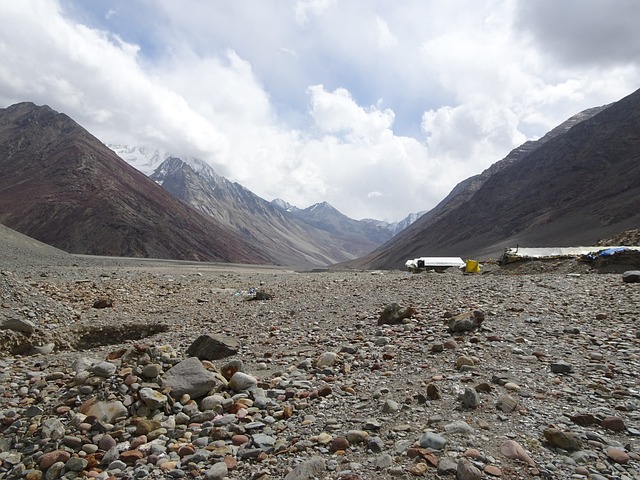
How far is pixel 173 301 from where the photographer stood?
58.9 feet

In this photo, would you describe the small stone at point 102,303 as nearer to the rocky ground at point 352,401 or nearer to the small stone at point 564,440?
the rocky ground at point 352,401

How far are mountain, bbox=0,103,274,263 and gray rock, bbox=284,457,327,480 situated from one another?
386ft

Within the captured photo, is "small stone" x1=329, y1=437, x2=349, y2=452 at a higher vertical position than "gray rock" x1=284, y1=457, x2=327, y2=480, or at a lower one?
higher

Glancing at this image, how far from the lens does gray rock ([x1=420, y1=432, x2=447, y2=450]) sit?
4137mm

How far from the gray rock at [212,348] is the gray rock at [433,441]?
524cm

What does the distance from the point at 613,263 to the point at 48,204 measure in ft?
458

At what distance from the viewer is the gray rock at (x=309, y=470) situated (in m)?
3.95

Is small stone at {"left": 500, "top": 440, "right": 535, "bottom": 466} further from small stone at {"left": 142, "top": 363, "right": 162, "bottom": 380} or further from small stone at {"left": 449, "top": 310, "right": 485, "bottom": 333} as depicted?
small stone at {"left": 142, "top": 363, "right": 162, "bottom": 380}

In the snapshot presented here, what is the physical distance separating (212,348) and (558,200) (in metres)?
123

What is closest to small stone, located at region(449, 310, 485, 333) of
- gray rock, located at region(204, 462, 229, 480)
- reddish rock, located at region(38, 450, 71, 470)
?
gray rock, located at region(204, 462, 229, 480)

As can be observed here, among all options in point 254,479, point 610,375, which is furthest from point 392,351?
point 254,479

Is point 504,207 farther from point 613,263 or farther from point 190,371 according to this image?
Result: point 190,371

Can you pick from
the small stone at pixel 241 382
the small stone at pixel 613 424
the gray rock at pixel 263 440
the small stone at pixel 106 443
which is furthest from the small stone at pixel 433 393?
the small stone at pixel 106 443

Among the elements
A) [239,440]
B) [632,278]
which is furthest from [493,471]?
[632,278]
